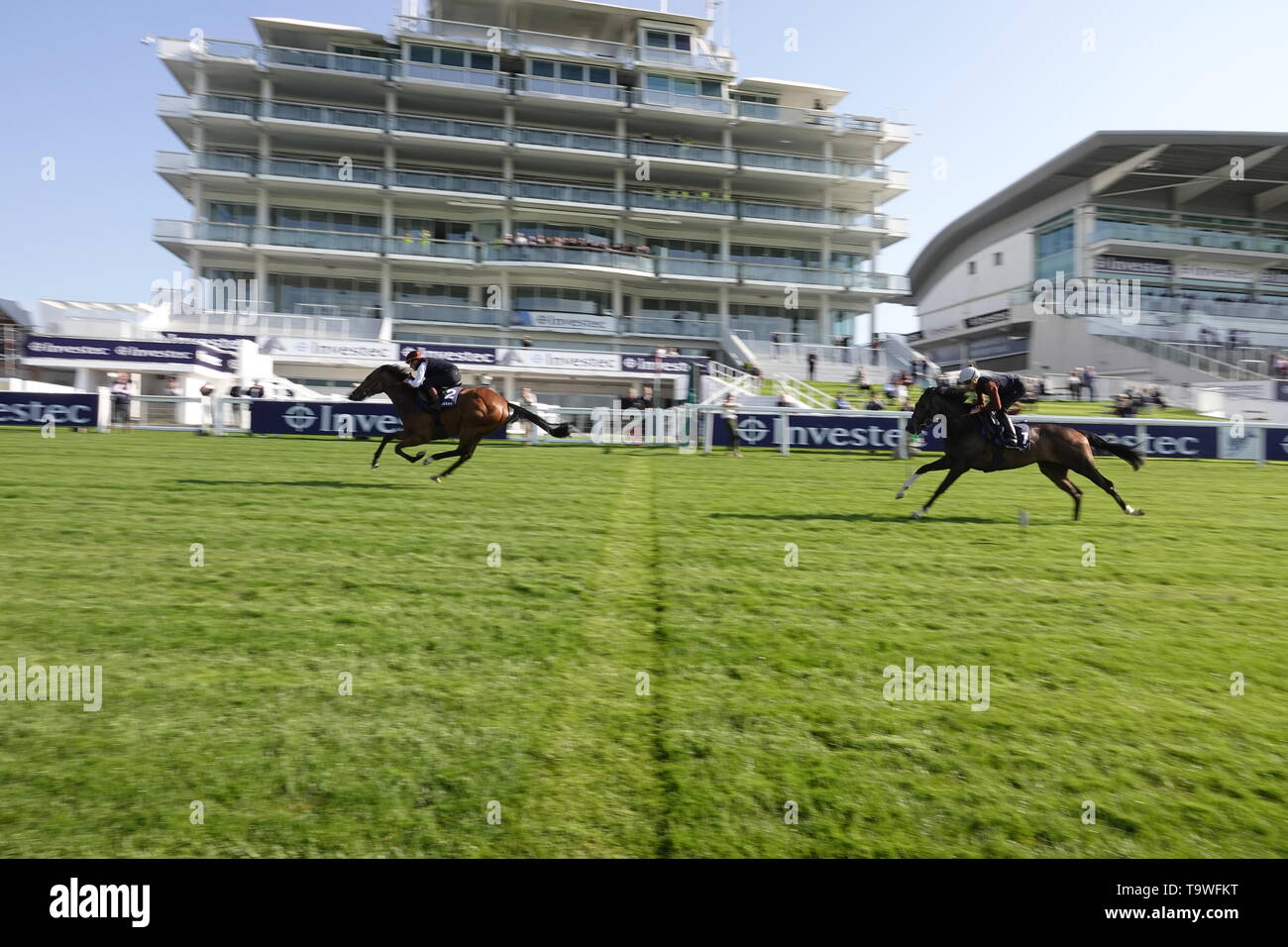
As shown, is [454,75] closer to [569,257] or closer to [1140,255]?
[569,257]

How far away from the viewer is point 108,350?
2736cm

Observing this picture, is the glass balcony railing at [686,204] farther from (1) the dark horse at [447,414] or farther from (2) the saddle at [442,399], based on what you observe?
(2) the saddle at [442,399]

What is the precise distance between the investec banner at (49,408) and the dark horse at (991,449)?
895 inches

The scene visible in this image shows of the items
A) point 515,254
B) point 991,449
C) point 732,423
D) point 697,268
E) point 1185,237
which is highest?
point 1185,237

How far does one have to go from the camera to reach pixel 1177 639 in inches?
206

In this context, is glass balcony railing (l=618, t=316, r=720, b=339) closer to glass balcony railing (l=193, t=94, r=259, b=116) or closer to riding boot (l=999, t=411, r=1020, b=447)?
glass balcony railing (l=193, t=94, r=259, b=116)

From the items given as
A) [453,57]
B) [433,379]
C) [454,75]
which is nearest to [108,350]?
[433,379]

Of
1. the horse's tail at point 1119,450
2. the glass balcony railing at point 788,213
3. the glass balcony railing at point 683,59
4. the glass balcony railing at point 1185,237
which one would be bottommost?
the horse's tail at point 1119,450

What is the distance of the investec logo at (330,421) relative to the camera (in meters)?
22.6

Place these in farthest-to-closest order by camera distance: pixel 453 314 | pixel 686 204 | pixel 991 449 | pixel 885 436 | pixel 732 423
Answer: pixel 686 204, pixel 453 314, pixel 885 436, pixel 732 423, pixel 991 449

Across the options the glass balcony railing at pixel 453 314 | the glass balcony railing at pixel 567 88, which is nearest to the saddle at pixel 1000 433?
the glass balcony railing at pixel 453 314

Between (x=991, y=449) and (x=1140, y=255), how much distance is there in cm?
5347

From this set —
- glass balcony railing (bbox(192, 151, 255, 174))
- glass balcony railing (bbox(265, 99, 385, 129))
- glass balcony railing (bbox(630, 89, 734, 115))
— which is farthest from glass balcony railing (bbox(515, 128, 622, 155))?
glass balcony railing (bbox(192, 151, 255, 174))

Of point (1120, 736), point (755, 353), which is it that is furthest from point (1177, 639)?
point (755, 353)
